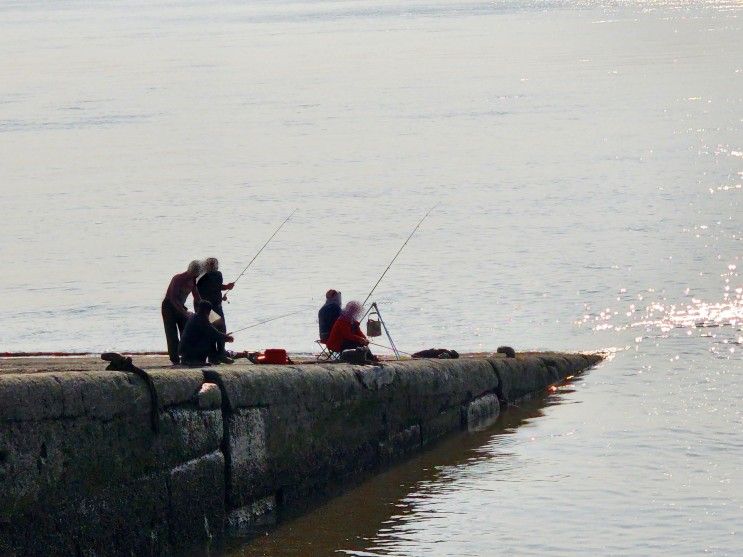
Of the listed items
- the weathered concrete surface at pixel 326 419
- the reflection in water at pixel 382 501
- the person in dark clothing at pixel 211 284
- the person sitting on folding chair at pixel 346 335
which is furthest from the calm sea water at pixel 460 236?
the person in dark clothing at pixel 211 284

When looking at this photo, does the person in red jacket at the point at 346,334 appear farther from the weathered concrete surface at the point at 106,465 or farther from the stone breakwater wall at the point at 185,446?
the weathered concrete surface at the point at 106,465

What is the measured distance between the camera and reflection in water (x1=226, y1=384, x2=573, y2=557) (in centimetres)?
1086

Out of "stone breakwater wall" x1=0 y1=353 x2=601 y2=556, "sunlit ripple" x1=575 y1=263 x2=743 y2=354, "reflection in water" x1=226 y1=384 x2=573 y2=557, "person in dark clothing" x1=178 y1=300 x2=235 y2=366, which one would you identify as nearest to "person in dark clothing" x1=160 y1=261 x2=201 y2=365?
A: "person in dark clothing" x1=178 y1=300 x2=235 y2=366

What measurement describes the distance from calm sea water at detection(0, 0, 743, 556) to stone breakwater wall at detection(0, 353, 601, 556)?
0.37m

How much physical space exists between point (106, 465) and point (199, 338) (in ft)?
8.93

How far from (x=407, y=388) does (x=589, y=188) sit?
21888 millimetres

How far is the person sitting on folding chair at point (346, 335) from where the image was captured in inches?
518

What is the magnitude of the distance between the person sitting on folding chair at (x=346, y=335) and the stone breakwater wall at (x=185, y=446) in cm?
39

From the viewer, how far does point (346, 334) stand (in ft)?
43.1

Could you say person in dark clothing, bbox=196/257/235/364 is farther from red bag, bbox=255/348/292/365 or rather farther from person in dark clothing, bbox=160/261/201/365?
red bag, bbox=255/348/292/365

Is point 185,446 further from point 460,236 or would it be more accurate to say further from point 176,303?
point 460,236

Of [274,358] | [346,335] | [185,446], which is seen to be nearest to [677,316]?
[346,335]

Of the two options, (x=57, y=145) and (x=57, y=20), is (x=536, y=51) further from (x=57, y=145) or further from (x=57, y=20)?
(x=57, y=20)

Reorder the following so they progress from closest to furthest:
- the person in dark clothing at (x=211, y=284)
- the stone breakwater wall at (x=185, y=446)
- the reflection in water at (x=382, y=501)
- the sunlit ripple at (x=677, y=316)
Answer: the stone breakwater wall at (x=185, y=446), the reflection in water at (x=382, y=501), the person in dark clothing at (x=211, y=284), the sunlit ripple at (x=677, y=316)
